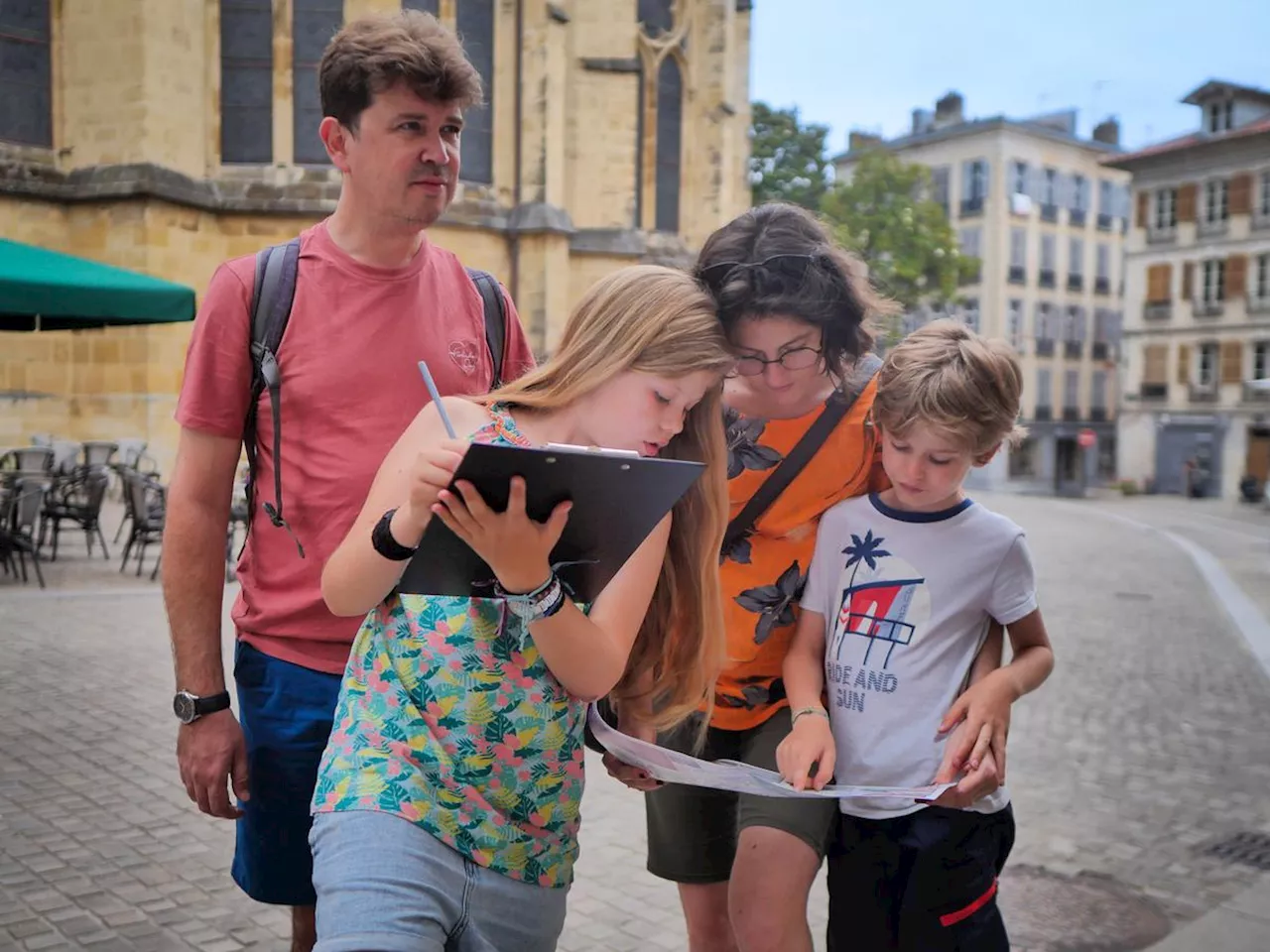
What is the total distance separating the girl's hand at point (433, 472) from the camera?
171 cm

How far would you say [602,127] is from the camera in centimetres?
2206

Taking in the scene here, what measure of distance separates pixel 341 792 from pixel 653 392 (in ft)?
2.70

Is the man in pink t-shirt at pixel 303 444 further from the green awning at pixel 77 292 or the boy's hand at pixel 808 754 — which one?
the green awning at pixel 77 292

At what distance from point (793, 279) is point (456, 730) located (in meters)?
1.11

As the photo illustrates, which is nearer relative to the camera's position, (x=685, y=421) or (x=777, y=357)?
(x=685, y=421)

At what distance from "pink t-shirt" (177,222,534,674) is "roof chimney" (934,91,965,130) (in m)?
63.6

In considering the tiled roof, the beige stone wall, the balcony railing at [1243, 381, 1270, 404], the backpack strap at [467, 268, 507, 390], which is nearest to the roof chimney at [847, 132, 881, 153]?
the tiled roof

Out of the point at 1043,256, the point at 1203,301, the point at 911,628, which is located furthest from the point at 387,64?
the point at 1043,256

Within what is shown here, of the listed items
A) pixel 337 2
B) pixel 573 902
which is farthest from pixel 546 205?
pixel 573 902

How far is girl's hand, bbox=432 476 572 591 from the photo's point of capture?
66.1 inches

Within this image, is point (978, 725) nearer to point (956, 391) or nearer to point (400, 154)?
point (956, 391)

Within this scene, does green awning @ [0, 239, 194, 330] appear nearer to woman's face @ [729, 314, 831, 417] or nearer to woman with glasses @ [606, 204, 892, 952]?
woman with glasses @ [606, 204, 892, 952]

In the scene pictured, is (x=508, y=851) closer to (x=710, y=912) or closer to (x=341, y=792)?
(x=341, y=792)

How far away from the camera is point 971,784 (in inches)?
92.0
